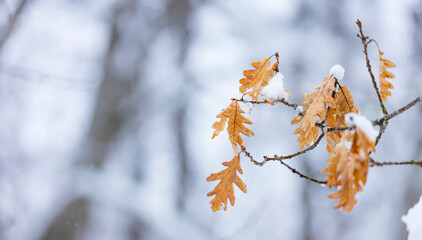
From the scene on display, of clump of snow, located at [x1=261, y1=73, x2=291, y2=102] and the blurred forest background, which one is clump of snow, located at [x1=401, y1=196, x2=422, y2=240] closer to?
clump of snow, located at [x1=261, y1=73, x2=291, y2=102]

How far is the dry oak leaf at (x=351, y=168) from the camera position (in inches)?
23.5

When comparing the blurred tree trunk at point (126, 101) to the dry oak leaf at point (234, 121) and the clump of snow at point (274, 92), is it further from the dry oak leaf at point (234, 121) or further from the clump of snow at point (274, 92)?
the clump of snow at point (274, 92)

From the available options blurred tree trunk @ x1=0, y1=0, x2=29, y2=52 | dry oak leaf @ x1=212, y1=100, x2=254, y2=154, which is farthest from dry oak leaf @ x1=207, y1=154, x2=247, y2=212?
blurred tree trunk @ x1=0, y1=0, x2=29, y2=52

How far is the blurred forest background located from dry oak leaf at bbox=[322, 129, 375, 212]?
3489mm

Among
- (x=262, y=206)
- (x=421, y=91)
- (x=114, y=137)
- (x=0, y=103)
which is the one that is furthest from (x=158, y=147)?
(x=421, y=91)

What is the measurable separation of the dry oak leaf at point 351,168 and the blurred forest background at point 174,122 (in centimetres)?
349

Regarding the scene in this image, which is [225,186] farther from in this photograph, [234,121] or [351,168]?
[351,168]

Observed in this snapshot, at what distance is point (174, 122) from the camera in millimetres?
5414

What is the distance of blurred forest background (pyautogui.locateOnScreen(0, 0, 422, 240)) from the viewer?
4145 mm

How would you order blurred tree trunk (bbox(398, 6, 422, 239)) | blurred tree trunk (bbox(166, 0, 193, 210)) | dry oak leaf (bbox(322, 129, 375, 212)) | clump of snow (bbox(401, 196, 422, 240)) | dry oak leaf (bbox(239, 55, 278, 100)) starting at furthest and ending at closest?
blurred tree trunk (bbox(166, 0, 193, 210)) < blurred tree trunk (bbox(398, 6, 422, 239)) < dry oak leaf (bbox(239, 55, 278, 100)) < clump of snow (bbox(401, 196, 422, 240)) < dry oak leaf (bbox(322, 129, 375, 212))

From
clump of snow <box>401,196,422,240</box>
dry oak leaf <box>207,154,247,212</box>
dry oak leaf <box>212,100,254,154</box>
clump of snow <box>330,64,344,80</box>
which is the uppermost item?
clump of snow <box>330,64,344,80</box>

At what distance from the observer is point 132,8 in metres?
5.64

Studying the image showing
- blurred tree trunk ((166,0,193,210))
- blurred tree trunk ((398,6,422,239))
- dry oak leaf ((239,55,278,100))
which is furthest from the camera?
Answer: blurred tree trunk ((166,0,193,210))

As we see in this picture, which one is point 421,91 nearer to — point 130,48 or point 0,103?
point 130,48
